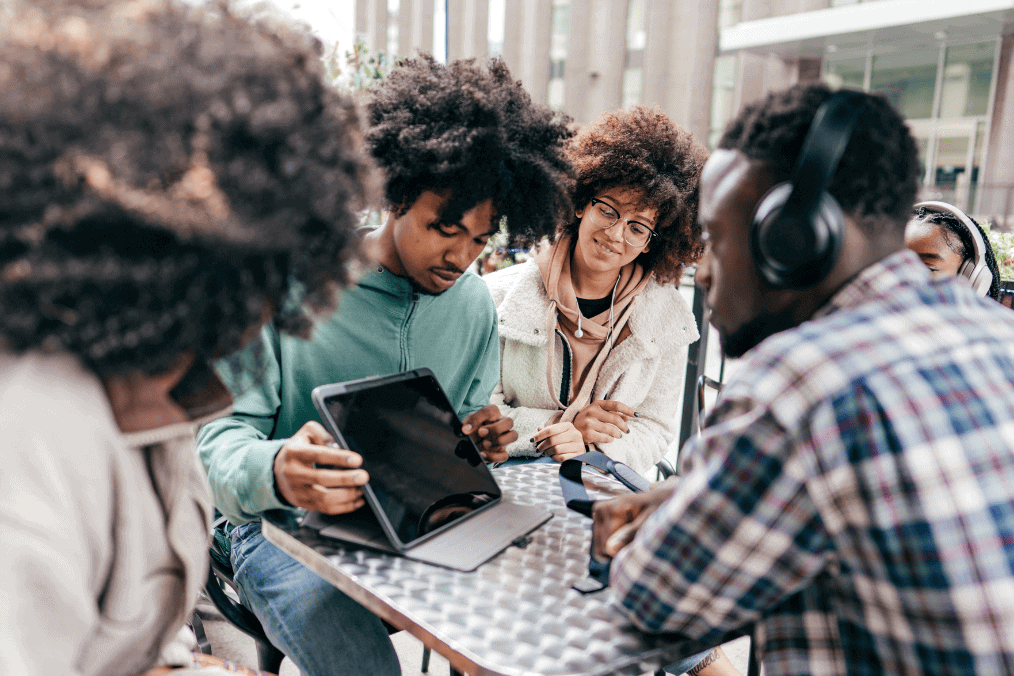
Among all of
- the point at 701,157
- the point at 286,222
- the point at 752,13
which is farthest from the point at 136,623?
the point at 752,13

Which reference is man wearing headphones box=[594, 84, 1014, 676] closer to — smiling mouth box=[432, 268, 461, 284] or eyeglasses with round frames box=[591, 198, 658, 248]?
smiling mouth box=[432, 268, 461, 284]

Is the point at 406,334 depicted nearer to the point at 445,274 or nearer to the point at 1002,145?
the point at 445,274

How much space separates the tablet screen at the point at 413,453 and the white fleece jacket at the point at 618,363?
0.79 meters

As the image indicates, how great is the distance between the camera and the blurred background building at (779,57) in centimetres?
1337

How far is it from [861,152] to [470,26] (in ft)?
91.2

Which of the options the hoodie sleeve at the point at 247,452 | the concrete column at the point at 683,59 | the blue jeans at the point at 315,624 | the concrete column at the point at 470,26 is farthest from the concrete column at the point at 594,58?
the blue jeans at the point at 315,624

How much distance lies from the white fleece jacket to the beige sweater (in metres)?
1.48

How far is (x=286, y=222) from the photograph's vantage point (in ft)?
2.27

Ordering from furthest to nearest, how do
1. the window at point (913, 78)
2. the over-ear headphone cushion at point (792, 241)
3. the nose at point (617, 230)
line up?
the window at point (913, 78)
the nose at point (617, 230)
the over-ear headphone cushion at point (792, 241)

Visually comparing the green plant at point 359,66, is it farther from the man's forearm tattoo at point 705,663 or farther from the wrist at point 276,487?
the man's forearm tattoo at point 705,663

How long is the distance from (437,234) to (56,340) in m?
1.03

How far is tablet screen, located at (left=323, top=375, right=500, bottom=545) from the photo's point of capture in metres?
1.23

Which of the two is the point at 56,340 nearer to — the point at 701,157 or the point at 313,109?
the point at 313,109

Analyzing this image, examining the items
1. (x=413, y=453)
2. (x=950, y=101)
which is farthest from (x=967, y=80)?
(x=413, y=453)
